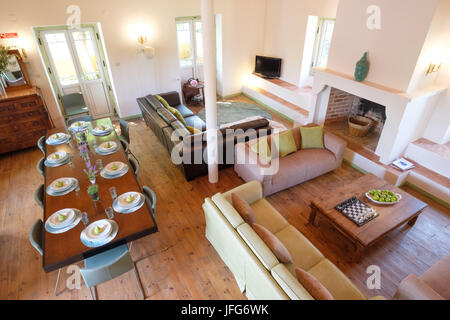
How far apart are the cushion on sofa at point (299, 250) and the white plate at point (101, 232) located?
1.95 metres

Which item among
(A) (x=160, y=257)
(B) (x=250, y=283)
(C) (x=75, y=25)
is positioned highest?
(C) (x=75, y=25)

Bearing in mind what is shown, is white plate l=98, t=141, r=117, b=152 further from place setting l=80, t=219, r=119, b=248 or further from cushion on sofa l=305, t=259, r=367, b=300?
cushion on sofa l=305, t=259, r=367, b=300

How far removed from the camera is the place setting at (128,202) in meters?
3.17

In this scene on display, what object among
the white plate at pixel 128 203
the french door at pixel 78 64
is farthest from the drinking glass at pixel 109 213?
the french door at pixel 78 64

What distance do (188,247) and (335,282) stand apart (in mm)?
1938

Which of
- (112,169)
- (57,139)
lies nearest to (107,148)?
(112,169)

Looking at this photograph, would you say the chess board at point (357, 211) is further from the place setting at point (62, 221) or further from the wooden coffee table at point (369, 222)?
the place setting at point (62, 221)

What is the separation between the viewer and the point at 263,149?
4.55m

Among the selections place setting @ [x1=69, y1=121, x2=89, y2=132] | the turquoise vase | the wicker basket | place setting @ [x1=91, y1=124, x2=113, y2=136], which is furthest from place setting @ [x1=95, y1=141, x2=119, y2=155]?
the wicker basket

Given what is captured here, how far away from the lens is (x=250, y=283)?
9.65 ft

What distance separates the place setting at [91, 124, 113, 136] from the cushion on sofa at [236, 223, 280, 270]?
3.13m

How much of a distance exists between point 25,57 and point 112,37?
186 centimetres
